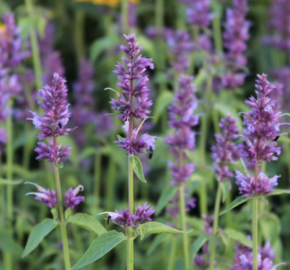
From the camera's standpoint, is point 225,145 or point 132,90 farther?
point 225,145

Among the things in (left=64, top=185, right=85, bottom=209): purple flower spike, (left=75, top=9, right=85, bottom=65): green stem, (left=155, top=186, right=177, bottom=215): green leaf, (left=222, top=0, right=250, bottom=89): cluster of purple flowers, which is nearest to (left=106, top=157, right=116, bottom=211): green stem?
(left=222, top=0, right=250, bottom=89): cluster of purple flowers

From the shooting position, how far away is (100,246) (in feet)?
6.97

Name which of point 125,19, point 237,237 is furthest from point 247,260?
point 125,19

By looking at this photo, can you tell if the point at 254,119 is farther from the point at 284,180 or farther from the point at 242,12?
the point at 284,180

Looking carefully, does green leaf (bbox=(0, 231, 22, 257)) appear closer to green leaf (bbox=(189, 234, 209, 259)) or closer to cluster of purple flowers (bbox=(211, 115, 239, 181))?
green leaf (bbox=(189, 234, 209, 259))

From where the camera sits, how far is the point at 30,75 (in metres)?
5.04

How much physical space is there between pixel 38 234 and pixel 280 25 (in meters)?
4.12

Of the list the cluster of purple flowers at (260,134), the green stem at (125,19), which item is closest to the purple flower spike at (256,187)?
the cluster of purple flowers at (260,134)

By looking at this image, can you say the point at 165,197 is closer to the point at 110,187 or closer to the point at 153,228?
the point at 153,228

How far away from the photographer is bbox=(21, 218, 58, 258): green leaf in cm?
227

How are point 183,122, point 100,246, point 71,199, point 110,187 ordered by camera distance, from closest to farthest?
1. point 100,246
2. point 71,199
3. point 183,122
4. point 110,187

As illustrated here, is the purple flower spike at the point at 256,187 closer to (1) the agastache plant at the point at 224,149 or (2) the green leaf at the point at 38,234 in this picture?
(1) the agastache plant at the point at 224,149

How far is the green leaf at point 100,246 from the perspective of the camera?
6.83 ft

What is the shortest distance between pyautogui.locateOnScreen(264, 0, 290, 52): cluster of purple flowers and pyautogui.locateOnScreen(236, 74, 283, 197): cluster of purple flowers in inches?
135
